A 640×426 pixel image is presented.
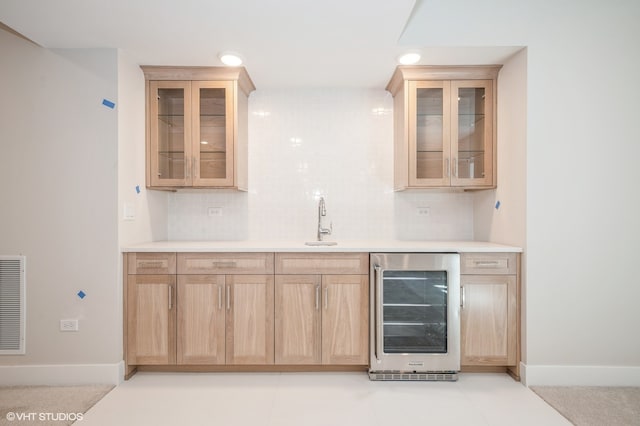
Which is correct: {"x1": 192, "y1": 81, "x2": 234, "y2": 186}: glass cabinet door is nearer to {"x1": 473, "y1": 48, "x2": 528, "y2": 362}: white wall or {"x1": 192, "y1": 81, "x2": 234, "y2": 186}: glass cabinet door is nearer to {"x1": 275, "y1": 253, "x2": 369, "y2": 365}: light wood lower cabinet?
{"x1": 275, "y1": 253, "x2": 369, "y2": 365}: light wood lower cabinet

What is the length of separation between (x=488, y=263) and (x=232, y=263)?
1862 mm

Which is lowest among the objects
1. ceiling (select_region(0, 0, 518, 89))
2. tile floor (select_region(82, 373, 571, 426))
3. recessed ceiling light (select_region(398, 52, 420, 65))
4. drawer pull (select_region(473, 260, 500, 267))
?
tile floor (select_region(82, 373, 571, 426))

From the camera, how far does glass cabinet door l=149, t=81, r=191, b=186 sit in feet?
9.59

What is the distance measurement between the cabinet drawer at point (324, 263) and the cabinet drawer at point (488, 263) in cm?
72

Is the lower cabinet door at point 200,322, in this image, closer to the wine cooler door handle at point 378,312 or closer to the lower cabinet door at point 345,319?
the lower cabinet door at point 345,319

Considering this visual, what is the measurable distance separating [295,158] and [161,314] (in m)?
1.72

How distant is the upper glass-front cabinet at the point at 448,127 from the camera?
114 inches

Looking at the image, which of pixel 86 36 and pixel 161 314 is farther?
pixel 161 314

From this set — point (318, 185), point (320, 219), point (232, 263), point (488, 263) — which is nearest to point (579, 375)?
point (488, 263)

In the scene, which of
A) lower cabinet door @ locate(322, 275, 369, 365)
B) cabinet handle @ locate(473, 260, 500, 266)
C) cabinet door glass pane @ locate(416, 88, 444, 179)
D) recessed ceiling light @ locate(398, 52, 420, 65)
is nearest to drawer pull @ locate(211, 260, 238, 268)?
lower cabinet door @ locate(322, 275, 369, 365)

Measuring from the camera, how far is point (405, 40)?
8.18 feet

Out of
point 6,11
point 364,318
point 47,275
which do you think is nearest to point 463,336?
point 364,318

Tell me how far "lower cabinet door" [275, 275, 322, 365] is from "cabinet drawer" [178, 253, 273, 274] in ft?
0.59

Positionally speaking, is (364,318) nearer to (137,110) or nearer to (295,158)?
(295,158)
